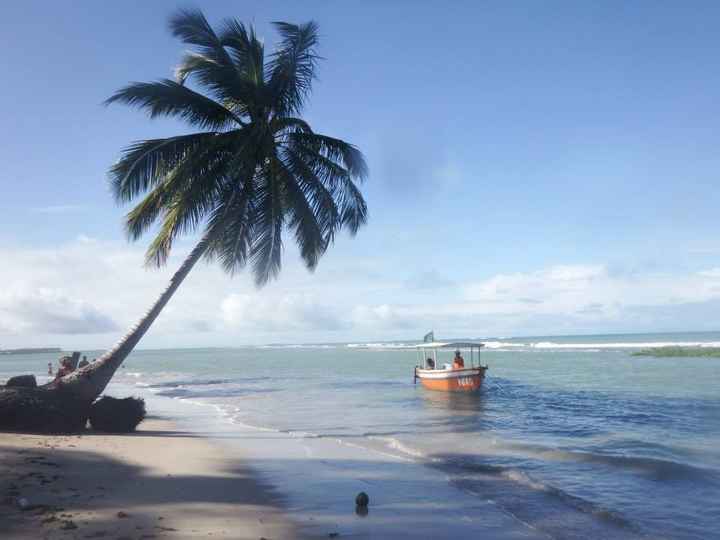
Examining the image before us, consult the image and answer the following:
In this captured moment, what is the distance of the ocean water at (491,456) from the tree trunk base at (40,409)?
380 centimetres

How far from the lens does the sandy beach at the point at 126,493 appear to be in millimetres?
6402

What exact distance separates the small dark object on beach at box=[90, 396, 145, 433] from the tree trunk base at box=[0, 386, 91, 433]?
33.9 inches

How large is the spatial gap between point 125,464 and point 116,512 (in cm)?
348

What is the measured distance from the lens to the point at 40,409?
43.1ft

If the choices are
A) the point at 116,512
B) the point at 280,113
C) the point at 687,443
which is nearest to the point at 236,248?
the point at 280,113

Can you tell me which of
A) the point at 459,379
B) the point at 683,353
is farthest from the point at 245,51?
the point at 683,353

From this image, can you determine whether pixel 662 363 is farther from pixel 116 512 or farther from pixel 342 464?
pixel 116 512

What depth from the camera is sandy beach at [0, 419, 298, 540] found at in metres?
6.40

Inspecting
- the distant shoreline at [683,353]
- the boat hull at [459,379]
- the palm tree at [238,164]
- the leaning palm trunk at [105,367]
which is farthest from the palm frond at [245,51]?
the distant shoreline at [683,353]

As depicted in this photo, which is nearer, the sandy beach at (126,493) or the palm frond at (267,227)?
the sandy beach at (126,493)

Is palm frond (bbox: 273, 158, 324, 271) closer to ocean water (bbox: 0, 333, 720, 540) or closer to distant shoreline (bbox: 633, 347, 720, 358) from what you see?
ocean water (bbox: 0, 333, 720, 540)

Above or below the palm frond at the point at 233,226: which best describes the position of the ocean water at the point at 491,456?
below

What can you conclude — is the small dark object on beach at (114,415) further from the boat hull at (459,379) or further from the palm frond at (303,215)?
the boat hull at (459,379)

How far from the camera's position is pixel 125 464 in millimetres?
10211
